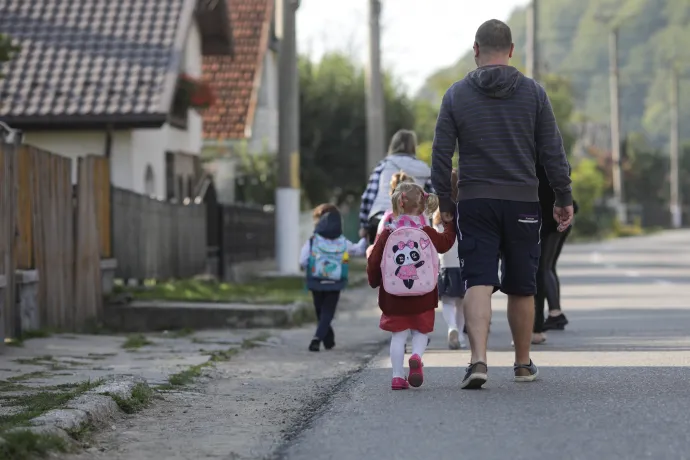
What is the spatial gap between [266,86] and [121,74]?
18150mm

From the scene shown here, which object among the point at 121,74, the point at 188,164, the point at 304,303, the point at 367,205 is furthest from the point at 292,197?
the point at 367,205

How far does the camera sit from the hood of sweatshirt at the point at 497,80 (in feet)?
28.9

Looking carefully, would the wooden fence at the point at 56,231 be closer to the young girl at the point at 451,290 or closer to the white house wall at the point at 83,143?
the young girl at the point at 451,290

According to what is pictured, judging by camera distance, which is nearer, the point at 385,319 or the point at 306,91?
the point at 385,319

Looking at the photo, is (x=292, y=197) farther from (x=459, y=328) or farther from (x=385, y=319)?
(x=385, y=319)

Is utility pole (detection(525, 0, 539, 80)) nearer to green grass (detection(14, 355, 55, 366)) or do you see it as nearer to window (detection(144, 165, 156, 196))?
window (detection(144, 165, 156, 196))

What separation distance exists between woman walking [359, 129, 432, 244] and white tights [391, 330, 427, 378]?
336cm

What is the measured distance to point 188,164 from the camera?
29.3m

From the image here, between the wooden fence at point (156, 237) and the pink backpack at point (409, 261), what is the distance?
27.2ft

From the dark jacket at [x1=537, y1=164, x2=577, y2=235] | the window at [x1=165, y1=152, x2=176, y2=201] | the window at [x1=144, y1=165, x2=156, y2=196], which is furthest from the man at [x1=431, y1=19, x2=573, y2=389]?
the window at [x1=165, y1=152, x2=176, y2=201]

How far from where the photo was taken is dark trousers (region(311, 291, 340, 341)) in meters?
12.9

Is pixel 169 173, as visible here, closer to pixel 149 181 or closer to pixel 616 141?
pixel 149 181

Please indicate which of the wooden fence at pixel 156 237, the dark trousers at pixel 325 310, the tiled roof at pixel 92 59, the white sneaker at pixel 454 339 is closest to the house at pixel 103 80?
the tiled roof at pixel 92 59

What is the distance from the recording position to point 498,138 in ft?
29.1
